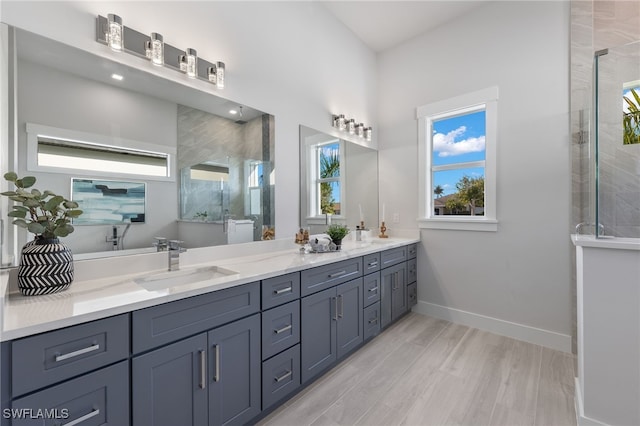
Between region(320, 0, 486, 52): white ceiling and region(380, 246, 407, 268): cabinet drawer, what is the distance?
2539 mm

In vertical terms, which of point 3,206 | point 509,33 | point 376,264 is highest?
point 509,33

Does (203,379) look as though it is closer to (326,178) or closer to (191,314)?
(191,314)

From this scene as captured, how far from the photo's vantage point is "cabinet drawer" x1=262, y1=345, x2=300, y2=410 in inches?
63.6

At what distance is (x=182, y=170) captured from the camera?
1.83m

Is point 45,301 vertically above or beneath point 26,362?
above

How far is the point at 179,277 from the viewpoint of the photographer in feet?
5.49

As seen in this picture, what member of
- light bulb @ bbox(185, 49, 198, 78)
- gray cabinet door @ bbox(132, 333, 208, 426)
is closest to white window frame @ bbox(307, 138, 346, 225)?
light bulb @ bbox(185, 49, 198, 78)

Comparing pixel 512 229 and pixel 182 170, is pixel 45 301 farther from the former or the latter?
pixel 512 229

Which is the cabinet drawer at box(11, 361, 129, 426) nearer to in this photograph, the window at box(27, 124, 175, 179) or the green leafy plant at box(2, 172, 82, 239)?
the green leafy plant at box(2, 172, 82, 239)

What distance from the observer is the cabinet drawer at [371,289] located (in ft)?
8.18

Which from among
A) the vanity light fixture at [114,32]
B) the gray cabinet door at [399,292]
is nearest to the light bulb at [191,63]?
the vanity light fixture at [114,32]

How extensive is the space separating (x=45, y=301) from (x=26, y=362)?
1.02 feet

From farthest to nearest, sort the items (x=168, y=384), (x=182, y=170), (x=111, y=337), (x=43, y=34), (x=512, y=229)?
(x=512, y=229), (x=182, y=170), (x=43, y=34), (x=168, y=384), (x=111, y=337)

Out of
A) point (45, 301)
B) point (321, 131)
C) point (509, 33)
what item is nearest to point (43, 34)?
point (45, 301)
